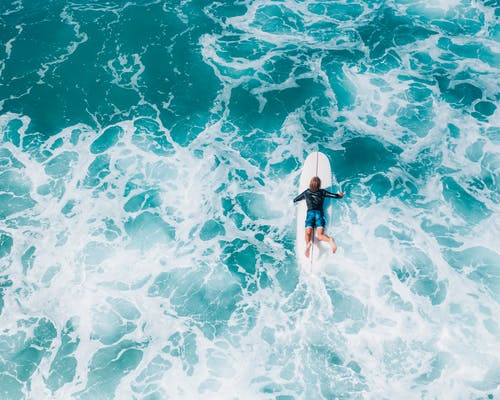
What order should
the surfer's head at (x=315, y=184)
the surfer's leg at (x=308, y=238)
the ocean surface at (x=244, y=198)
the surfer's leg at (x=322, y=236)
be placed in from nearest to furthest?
1. the ocean surface at (x=244, y=198)
2. the surfer's leg at (x=322, y=236)
3. the surfer's leg at (x=308, y=238)
4. the surfer's head at (x=315, y=184)

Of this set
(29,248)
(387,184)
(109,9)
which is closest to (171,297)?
(29,248)

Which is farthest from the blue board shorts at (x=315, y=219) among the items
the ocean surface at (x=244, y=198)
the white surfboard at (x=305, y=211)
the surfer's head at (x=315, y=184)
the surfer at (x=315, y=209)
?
the surfer's head at (x=315, y=184)

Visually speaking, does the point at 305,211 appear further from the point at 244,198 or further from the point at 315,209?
the point at 244,198

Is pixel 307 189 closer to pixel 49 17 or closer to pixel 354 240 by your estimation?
pixel 354 240

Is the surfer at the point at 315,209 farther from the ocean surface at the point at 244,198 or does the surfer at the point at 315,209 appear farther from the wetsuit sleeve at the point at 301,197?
the ocean surface at the point at 244,198

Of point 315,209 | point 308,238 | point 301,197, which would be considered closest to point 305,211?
point 301,197

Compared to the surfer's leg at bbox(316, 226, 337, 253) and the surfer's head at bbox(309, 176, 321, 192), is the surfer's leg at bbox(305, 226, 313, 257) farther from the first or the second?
the surfer's head at bbox(309, 176, 321, 192)
